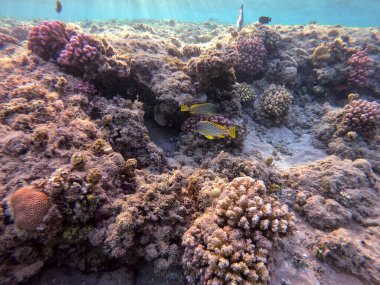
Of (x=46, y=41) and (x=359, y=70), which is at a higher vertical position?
(x=359, y=70)

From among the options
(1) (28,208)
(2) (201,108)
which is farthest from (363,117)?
(1) (28,208)

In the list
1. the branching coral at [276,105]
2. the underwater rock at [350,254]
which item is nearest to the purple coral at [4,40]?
the branching coral at [276,105]

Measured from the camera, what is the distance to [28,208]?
2.61 m

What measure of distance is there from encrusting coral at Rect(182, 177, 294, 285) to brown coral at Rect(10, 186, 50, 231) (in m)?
1.87

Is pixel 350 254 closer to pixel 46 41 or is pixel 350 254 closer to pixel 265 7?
pixel 46 41

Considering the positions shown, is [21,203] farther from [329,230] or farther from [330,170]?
[330,170]

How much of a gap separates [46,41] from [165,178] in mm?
4728

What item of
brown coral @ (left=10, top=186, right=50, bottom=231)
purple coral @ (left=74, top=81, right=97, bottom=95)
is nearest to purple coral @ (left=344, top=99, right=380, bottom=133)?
purple coral @ (left=74, top=81, right=97, bottom=95)

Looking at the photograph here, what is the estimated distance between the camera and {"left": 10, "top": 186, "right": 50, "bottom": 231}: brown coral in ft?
8.49

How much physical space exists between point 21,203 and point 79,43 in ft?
13.4

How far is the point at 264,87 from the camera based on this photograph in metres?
8.62

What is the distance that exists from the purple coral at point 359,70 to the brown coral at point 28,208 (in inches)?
424

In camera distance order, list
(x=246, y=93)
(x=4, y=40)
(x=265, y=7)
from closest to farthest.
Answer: (x=246, y=93) → (x=4, y=40) → (x=265, y=7)

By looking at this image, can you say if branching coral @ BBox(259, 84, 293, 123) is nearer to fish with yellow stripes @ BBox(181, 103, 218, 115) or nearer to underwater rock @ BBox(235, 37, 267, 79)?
underwater rock @ BBox(235, 37, 267, 79)
